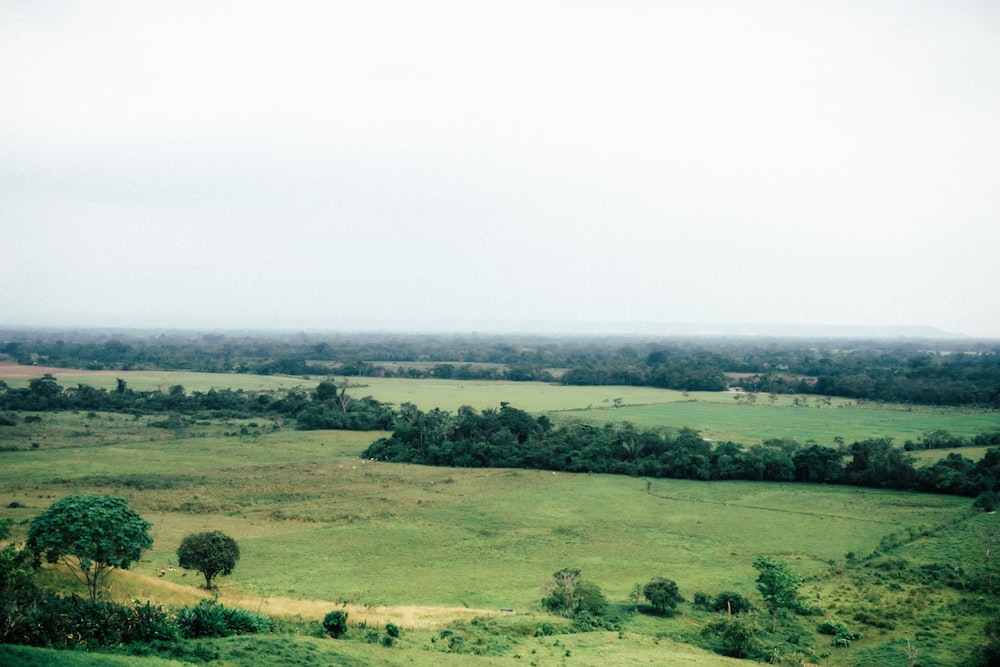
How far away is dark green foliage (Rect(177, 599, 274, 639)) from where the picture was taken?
18516 millimetres

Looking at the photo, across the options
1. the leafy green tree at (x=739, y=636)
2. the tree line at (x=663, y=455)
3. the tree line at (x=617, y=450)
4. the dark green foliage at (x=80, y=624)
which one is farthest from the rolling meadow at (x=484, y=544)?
the tree line at (x=617, y=450)

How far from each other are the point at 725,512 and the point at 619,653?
26187mm

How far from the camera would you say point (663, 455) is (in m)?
56.6

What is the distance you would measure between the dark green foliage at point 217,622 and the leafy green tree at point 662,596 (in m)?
14.5

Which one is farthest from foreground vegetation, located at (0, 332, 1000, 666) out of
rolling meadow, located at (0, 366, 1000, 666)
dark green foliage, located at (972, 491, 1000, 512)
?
dark green foliage, located at (972, 491, 1000, 512)

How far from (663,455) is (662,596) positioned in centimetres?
3158

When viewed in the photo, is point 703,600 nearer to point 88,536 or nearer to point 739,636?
point 739,636

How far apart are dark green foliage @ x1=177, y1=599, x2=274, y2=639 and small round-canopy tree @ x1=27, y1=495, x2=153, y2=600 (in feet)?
11.0

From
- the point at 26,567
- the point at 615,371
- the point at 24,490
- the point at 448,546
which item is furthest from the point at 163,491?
the point at 615,371

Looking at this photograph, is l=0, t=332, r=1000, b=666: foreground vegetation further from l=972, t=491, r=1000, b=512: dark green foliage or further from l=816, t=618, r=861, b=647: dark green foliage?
l=972, t=491, r=1000, b=512: dark green foliage

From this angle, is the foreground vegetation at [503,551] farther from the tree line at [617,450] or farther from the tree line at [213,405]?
the tree line at [213,405]

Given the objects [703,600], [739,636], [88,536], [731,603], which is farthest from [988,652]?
[88,536]

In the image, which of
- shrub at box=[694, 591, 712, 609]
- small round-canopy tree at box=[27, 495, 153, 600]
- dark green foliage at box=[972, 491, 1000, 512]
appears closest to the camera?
small round-canopy tree at box=[27, 495, 153, 600]

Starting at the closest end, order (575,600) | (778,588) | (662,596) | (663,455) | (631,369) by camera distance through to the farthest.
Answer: (575,600), (662,596), (778,588), (663,455), (631,369)
